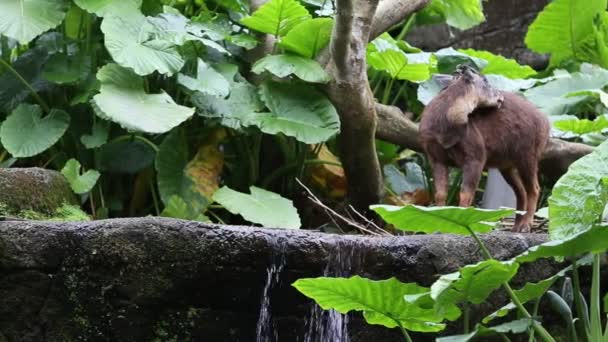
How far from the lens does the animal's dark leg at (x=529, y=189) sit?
412 cm

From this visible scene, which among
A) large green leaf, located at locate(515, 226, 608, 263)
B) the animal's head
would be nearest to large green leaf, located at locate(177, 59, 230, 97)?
the animal's head

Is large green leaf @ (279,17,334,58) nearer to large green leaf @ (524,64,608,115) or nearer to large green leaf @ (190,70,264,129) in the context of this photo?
large green leaf @ (190,70,264,129)

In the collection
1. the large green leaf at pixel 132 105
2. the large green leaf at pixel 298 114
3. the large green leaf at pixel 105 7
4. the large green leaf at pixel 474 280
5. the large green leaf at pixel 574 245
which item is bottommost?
the large green leaf at pixel 298 114

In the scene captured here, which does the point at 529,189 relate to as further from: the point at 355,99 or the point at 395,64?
the point at 395,64

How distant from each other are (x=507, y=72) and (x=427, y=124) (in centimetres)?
183

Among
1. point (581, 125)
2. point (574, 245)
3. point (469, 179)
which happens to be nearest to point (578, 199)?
point (574, 245)

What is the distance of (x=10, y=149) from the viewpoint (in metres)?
4.41

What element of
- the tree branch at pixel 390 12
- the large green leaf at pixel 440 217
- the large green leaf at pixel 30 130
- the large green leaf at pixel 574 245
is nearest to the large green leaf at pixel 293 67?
the tree branch at pixel 390 12

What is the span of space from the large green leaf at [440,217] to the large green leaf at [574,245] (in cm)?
13

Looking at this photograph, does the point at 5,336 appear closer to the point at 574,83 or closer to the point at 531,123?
the point at 531,123

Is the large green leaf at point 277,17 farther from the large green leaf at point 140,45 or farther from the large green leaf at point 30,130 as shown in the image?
the large green leaf at point 30,130

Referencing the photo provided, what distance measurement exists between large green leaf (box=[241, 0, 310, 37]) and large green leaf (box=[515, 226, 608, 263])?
7.23 ft

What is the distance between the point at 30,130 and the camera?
4559 mm

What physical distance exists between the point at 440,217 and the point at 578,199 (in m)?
0.55
